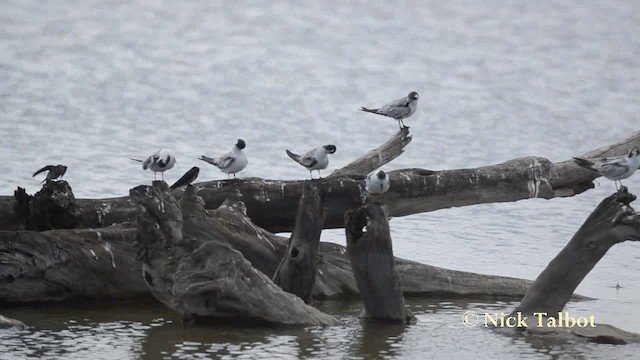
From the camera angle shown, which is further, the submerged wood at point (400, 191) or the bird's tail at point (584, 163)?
the submerged wood at point (400, 191)

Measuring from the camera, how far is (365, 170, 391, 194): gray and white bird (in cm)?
1067

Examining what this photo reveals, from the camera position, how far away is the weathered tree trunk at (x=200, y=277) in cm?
913

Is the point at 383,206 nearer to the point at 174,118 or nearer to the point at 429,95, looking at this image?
the point at 174,118

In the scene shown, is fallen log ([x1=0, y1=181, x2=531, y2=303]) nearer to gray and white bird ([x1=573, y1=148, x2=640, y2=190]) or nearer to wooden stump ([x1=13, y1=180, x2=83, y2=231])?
wooden stump ([x1=13, y1=180, x2=83, y2=231])

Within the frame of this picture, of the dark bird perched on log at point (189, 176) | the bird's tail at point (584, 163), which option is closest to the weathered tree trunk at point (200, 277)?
the dark bird perched on log at point (189, 176)

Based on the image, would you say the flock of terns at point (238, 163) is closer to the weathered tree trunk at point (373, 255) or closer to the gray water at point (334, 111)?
the gray water at point (334, 111)

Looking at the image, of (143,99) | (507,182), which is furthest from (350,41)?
(507,182)

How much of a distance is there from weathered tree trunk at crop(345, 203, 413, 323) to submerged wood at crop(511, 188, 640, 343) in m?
0.90

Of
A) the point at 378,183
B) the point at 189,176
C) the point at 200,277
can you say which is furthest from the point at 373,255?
the point at 189,176

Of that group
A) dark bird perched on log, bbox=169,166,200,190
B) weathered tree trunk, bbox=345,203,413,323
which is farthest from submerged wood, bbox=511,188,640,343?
dark bird perched on log, bbox=169,166,200,190

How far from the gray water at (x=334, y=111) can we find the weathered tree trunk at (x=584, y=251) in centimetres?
45

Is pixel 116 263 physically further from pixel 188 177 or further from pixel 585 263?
pixel 585 263

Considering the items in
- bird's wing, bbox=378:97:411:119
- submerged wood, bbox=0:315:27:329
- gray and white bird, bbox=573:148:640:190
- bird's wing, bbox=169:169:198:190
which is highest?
bird's wing, bbox=378:97:411:119

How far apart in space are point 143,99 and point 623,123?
7764 millimetres
